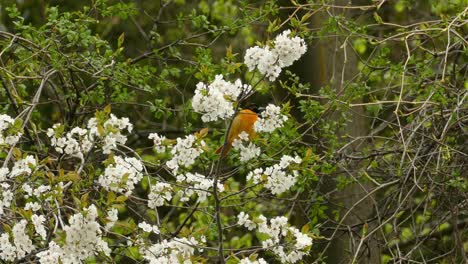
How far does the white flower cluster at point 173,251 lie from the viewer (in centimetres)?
341

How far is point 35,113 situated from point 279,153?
134 cm

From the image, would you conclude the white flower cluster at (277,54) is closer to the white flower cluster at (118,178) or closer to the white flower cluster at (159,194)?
the white flower cluster at (118,178)

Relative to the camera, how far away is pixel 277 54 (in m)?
3.27

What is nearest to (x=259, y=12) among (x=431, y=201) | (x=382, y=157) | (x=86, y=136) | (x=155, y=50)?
(x=155, y=50)

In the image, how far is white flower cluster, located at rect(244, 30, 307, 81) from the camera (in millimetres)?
3256

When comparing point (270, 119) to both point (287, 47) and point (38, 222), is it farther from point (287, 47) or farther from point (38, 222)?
point (38, 222)

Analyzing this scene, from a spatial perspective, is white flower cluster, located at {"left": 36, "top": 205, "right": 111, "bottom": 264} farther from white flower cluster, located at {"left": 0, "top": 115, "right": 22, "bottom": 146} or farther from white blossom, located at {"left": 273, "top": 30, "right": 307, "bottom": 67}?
white blossom, located at {"left": 273, "top": 30, "right": 307, "bottom": 67}

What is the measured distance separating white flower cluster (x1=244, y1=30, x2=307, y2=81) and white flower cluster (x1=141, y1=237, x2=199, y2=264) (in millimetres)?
694

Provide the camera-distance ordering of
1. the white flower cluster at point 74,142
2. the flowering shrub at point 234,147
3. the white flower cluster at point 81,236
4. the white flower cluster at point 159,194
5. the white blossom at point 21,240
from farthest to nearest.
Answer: the white flower cluster at point 159,194 < the white flower cluster at point 74,142 < the flowering shrub at point 234,147 < the white blossom at point 21,240 < the white flower cluster at point 81,236

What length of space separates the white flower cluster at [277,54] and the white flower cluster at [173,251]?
2.28 ft

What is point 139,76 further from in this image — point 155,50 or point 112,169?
point 112,169

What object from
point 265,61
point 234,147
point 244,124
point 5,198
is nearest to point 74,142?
point 5,198

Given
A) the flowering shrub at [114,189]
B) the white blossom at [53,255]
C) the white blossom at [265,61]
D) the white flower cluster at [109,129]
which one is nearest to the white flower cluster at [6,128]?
the flowering shrub at [114,189]

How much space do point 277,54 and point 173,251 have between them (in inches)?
31.4
